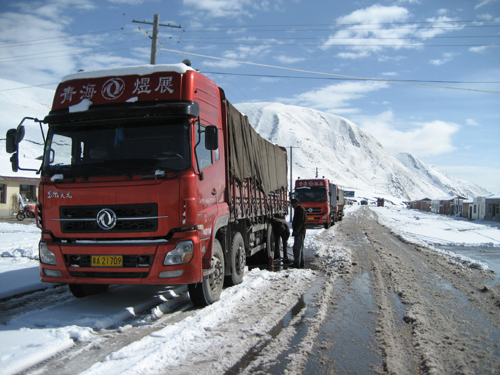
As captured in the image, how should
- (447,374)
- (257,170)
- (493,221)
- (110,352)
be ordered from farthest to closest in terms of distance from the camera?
(493,221), (257,170), (110,352), (447,374)

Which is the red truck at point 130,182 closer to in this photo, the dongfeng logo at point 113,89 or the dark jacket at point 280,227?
the dongfeng logo at point 113,89

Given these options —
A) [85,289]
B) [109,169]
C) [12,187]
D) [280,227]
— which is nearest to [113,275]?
[109,169]

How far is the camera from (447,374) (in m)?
3.74

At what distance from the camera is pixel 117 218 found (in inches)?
205

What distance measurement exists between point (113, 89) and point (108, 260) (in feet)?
8.13

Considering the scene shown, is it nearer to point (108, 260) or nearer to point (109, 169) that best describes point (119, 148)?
point (109, 169)

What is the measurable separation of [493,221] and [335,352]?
138 ft

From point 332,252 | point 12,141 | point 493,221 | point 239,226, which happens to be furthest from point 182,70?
point 493,221

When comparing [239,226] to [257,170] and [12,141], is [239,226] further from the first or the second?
[12,141]

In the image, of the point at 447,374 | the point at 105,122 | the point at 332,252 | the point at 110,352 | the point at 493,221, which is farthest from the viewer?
the point at 493,221

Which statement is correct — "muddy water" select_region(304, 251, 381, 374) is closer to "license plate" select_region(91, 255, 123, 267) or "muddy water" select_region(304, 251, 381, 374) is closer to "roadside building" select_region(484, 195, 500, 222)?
"license plate" select_region(91, 255, 123, 267)

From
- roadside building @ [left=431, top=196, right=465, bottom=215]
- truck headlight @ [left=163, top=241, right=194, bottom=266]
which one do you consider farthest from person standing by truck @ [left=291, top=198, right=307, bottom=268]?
roadside building @ [left=431, top=196, right=465, bottom=215]

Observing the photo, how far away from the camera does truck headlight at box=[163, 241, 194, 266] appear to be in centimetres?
513

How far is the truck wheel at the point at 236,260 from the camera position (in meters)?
7.07
